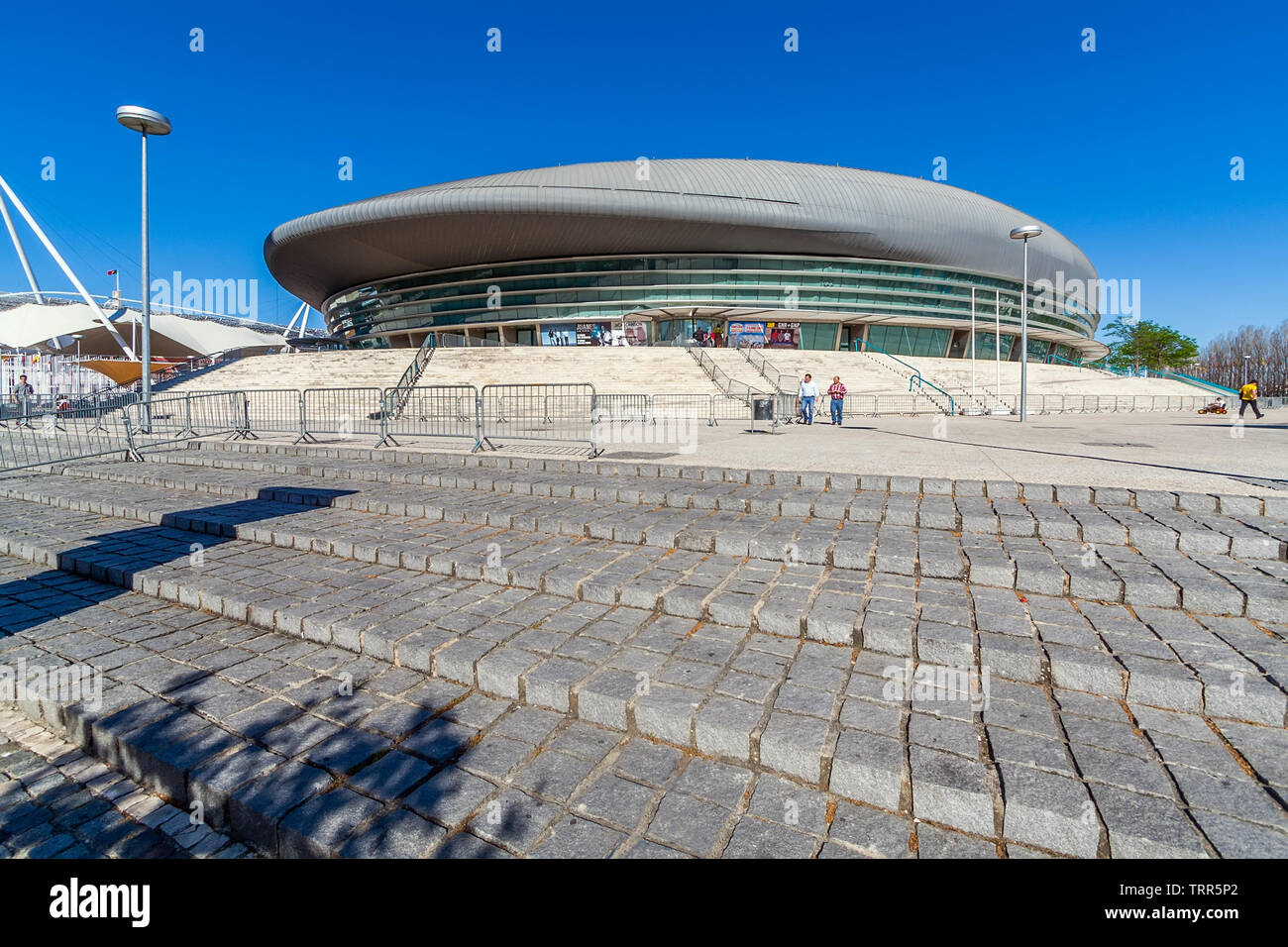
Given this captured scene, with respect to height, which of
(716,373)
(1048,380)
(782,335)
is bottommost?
(716,373)

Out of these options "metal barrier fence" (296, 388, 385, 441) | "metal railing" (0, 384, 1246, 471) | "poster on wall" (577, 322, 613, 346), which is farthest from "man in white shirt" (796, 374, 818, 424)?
"poster on wall" (577, 322, 613, 346)

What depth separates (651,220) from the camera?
4578 centimetres

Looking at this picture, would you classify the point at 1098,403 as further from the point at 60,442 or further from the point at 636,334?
the point at 60,442

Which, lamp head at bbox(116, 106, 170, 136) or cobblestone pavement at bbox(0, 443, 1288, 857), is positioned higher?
lamp head at bbox(116, 106, 170, 136)

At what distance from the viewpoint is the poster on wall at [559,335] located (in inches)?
1917

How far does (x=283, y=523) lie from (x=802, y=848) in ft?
19.6

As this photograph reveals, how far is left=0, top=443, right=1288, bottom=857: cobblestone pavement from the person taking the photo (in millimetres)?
2145

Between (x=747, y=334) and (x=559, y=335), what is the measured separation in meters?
15.6

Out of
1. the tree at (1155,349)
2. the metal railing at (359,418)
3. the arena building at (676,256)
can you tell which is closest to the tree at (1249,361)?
the tree at (1155,349)

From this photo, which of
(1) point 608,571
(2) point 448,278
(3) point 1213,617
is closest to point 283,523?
(1) point 608,571

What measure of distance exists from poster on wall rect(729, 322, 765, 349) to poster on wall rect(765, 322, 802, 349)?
507mm

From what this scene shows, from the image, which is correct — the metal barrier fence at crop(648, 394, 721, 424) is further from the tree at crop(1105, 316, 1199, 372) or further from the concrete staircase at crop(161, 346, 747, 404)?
the tree at crop(1105, 316, 1199, 372)

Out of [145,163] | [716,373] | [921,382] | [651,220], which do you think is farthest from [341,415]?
[651,220]

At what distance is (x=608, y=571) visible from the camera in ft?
14.3
